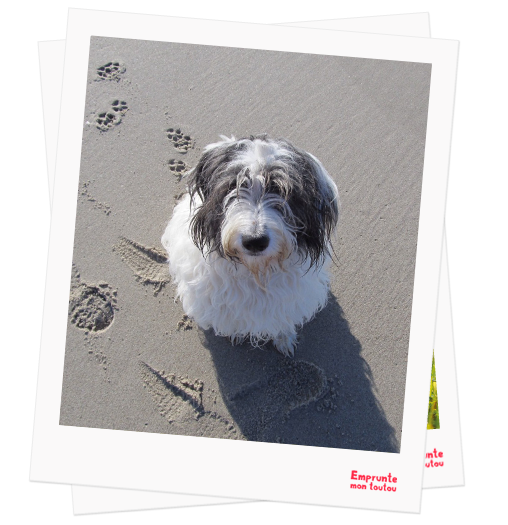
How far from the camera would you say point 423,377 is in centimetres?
324

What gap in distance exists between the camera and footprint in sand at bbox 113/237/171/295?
4172mm

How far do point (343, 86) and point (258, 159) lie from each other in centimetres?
261

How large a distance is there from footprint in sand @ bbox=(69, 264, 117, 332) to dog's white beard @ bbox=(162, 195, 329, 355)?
0.83 meters

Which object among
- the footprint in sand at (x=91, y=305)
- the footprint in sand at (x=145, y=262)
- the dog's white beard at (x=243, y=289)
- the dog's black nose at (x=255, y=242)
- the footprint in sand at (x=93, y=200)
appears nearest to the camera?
the dog's black nose at (x=255, y=242)

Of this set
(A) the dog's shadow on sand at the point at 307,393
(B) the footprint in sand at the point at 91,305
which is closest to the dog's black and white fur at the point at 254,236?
(A) the dog's shadow on sand at the point at 307,393

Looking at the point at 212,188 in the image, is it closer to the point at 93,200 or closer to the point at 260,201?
the point at 260,201

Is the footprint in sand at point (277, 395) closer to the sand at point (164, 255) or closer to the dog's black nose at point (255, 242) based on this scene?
the sand at point (164, 255)

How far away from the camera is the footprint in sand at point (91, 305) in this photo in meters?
3.98

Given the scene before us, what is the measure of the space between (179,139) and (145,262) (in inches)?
56.2

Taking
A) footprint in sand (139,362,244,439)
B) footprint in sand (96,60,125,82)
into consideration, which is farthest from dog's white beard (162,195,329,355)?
footprint in sand (96,60,125,82)

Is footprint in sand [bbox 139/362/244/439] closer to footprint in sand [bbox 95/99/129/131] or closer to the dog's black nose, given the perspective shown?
the dog's black nose

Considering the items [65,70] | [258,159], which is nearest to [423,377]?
[258,159]

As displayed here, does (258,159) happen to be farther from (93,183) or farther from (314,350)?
(93,183)

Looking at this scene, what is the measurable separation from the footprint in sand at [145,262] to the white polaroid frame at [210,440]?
1.01m
